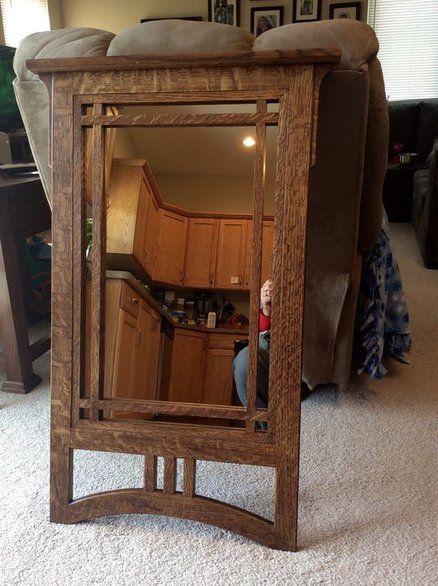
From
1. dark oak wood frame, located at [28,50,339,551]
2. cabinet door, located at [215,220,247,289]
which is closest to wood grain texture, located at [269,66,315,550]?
dark oak wood frame, located at [28,50,339,551]

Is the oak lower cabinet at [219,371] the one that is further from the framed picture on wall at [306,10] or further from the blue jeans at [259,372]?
the framed picture on wall at [306,10]

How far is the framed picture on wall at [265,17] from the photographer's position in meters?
4.92

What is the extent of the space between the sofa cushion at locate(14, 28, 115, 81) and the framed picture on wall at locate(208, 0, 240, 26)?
4004 millimetres

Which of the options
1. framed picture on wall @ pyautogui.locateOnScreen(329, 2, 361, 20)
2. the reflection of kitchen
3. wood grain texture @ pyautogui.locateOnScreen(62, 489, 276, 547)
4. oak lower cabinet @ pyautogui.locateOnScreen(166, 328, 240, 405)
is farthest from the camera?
framed picture on wall @ pyautogui.locateOnScreen(329, 2, 361, 20)

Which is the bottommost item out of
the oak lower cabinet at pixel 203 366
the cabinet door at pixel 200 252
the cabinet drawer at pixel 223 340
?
the oak lower cabinet at pixel 203 366

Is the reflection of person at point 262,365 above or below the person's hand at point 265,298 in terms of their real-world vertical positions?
below

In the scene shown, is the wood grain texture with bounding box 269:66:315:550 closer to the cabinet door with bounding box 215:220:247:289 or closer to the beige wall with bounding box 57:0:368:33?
the cabinet door with bounding box 215:220:247:289

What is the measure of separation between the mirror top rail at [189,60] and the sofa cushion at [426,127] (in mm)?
3943

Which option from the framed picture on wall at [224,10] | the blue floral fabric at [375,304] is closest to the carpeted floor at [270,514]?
the blue floral fabric at [375,304]

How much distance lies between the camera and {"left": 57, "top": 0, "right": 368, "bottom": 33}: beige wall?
196 inches

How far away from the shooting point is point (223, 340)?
1.55 meters

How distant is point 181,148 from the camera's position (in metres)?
1.42

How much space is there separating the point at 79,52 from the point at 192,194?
44cm

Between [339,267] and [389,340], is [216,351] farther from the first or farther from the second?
[389,340]
